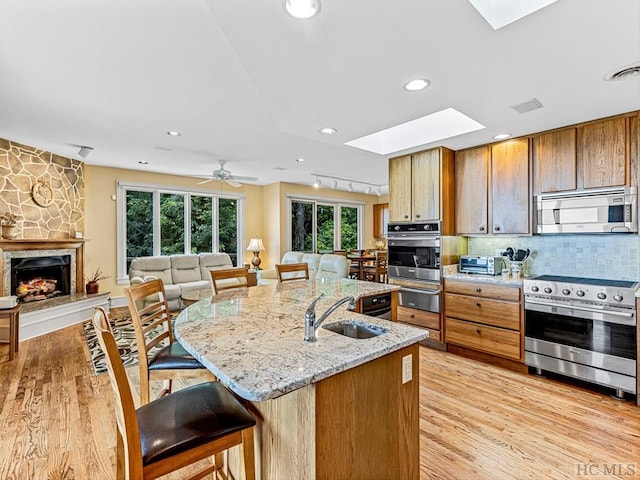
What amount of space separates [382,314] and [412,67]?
2.96 m

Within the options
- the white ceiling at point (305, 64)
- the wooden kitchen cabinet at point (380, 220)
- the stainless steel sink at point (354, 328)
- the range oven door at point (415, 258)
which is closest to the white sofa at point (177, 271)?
the white ceiling at point (305, 64)

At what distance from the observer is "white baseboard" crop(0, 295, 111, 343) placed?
4.04 metres

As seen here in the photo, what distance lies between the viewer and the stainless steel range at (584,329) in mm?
2566

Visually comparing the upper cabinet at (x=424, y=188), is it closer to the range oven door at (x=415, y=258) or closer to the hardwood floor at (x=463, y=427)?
the range oven door at (x=415, y=258)

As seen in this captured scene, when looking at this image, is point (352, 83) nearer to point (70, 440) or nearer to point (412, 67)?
point (412, 67)

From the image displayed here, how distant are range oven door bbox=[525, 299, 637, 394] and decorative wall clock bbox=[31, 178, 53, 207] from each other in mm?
6251

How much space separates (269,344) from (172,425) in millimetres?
441

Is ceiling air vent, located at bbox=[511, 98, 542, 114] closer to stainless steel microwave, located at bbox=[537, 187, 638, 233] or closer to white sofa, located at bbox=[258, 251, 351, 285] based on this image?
stainless steel microwave, located at bbox=[537, 187, 638, 233]

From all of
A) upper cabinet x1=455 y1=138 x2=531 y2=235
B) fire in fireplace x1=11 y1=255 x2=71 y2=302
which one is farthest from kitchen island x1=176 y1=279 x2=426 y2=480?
fire in fireplace x1=11 y1=255 x2=71 y2=302

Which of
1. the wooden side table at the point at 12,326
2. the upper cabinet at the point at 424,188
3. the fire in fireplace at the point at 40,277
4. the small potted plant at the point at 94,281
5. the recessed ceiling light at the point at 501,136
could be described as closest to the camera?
the recessed ceiling light at the point at 501,136

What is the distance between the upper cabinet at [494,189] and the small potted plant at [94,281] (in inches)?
216

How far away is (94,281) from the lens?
5.35 metres

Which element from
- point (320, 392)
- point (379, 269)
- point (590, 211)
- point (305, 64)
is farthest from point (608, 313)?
point (379, 269)

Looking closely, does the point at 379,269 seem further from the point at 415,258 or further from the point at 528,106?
the point at 528,106
